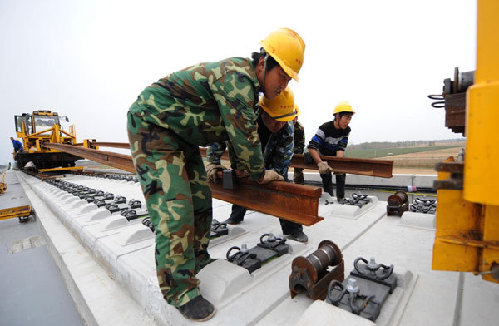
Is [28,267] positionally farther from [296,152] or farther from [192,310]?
[296,152]

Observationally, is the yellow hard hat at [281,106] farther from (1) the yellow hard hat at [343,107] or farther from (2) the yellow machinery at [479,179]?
(1) the yellow hard hat at [343,107]

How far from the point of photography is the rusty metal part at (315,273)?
152 cm

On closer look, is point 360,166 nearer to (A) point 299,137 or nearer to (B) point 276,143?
(A) point 299,137

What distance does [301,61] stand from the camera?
5.57 ft

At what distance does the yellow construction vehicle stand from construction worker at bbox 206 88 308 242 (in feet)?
38.7

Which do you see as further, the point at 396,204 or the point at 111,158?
the point at 111,158

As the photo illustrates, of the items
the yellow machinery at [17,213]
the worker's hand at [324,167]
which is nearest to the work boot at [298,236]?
the worker's hand at [324,167]

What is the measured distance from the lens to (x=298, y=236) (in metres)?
2.64

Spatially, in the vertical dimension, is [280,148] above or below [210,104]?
below

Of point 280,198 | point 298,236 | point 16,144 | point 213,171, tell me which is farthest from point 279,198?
point 16,144

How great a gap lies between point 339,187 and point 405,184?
6.29 feet

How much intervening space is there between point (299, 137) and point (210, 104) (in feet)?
9.98

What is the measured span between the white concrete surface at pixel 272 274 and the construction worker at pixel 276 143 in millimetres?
202

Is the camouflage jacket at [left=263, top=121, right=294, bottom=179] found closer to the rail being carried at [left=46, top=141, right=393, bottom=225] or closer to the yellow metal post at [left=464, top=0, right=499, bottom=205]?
the rail being carried at [left=46, top=141, right=393, bottom=225]
